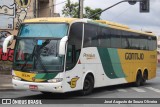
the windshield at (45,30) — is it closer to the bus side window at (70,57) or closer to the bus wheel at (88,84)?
the bus side window at (70,57)

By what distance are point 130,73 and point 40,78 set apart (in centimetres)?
837

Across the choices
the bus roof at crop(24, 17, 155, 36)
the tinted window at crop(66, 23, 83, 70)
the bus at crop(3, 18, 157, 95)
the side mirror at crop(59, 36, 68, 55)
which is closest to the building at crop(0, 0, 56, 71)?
the bus roof at crop(24, 17, 155, 36)

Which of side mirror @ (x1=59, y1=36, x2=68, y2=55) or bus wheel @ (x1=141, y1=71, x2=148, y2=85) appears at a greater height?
side mirror @ (x1=59, y1=36, x2=68, y2=55)

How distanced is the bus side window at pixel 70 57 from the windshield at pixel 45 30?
66 cm

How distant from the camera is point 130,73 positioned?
2328 centimetres

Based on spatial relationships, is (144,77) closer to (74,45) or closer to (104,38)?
(104,38)

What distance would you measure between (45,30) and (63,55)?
1412 millimetres

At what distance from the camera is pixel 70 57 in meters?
16.7

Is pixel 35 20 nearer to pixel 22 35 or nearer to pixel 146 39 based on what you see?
pixel 22 35

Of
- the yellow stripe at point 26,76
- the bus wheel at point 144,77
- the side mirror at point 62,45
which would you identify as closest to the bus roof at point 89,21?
the side mirror at point 62,45

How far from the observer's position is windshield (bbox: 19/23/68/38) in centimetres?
1661

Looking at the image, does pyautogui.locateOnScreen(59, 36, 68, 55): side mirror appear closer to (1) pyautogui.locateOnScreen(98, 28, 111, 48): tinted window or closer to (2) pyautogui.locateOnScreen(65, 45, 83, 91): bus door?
(2) pyautogui.locateOnScreen(65, 45, 83, 91): bus door

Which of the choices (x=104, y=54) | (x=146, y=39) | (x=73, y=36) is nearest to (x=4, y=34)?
(x=146, y=39)

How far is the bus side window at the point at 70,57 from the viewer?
16.5m
